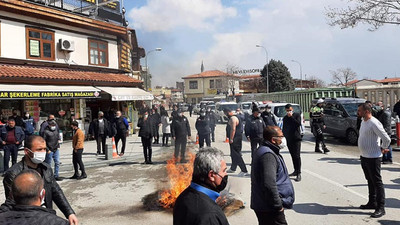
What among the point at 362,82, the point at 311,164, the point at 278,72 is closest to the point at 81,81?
the point at 311,164

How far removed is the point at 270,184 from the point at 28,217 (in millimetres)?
2185

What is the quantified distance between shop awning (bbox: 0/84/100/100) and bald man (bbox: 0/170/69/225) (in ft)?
40.0

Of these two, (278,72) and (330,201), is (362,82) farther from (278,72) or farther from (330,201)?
(330,201)

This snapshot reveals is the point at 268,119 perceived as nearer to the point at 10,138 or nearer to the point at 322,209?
the point at 322,209

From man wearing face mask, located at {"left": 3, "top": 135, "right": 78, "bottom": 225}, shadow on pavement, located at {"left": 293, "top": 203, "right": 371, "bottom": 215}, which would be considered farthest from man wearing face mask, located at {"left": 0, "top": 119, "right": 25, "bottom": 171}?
shadow on pavement, located at {"left": 293, "top": 203, "right": 371, "bottom": 215}

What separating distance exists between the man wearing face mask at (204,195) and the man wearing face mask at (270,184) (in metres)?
1.06

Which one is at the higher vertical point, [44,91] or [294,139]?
[44,91]

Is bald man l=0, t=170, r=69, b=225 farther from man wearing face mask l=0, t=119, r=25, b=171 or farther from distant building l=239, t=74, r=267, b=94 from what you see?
distant building l=239, t=74, r=267, b=94

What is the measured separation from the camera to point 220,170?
2275mm

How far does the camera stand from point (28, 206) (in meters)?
2.16

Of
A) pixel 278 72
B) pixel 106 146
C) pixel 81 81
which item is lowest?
pixel 106 146

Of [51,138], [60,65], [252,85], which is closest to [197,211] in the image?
[51,138]

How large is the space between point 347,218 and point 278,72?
2020 inches

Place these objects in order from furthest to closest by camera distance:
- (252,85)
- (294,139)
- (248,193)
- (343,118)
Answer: (252,85) < (343,118) < (294,139) < (248,193)
